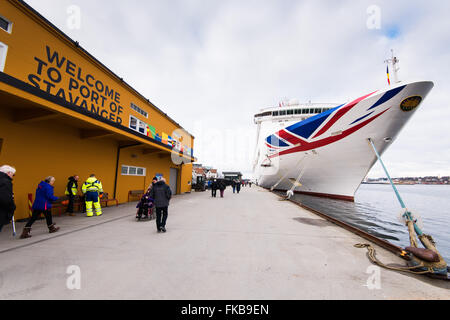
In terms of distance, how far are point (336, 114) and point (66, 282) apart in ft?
41.4

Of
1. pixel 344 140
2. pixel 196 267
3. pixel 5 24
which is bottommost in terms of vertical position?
pixel 196 267

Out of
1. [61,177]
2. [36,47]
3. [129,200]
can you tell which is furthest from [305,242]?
[36,47]

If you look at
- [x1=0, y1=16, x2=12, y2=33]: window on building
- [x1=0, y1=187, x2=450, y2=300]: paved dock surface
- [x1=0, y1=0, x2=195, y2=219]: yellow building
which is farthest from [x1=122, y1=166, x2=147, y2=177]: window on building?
[x1=0, y1=16, x2=12, y2=33]: window on building

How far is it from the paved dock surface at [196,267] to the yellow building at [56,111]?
205cm

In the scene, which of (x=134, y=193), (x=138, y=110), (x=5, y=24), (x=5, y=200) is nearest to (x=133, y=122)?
(x=138, y=110)

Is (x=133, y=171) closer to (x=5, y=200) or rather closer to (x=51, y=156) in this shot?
(x=51, y=156)

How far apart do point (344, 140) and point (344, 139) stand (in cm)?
7

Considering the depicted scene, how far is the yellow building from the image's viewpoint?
460 cm

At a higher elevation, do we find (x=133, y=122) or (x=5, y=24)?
(x=5, y=24)

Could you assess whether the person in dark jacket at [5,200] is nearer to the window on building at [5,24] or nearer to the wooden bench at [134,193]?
the window on building at [5,24]

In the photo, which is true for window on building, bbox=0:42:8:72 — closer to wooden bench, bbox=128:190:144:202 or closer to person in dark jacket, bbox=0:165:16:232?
person in dark jacket, bbox=0:165:16:232

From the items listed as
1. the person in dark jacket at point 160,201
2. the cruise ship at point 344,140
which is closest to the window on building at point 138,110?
the person in dark jacket at point 160,201

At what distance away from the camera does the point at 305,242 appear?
3.85m

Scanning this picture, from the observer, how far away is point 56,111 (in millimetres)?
4461
